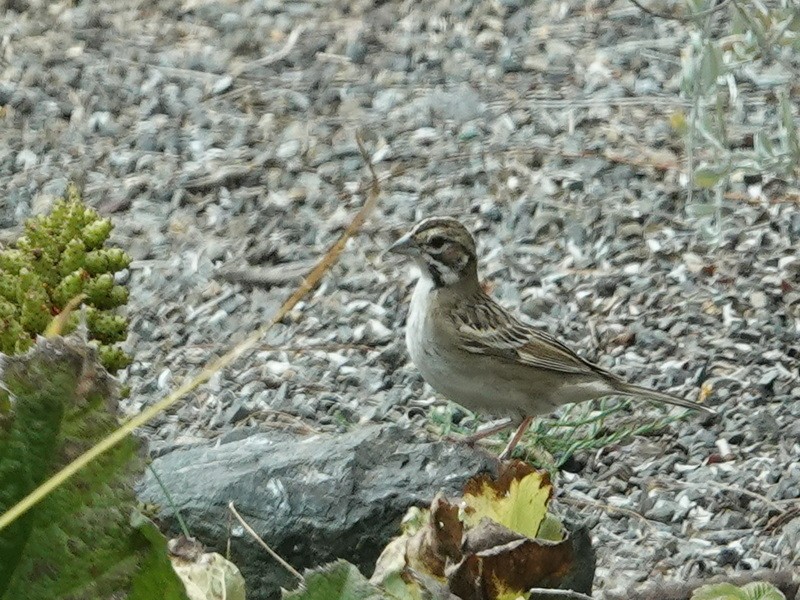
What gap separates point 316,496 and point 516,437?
1.43 m

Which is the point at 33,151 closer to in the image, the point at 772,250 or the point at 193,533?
the point at 772,250

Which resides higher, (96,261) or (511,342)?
(96,261)

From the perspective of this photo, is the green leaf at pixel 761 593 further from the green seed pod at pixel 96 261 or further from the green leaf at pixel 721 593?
the green seed pod at pixel 96 261

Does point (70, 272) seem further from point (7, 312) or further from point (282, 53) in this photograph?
point (282, 53)

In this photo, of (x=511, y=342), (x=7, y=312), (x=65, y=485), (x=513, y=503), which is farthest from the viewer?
(x=511, y=342)

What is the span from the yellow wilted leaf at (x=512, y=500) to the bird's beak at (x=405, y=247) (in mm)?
3309

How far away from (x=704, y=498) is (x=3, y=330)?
3.03 metres

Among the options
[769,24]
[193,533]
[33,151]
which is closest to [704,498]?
[769,24]

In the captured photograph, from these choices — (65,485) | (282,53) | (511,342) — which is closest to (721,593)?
(65,485)

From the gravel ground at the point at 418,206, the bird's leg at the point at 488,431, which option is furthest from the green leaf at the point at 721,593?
the bird's leg at the point at 488,431

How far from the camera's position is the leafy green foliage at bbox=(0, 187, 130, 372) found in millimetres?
1945

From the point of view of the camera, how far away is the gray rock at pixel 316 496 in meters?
3.30

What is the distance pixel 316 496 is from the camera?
336cm

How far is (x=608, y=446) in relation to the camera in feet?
15.7
